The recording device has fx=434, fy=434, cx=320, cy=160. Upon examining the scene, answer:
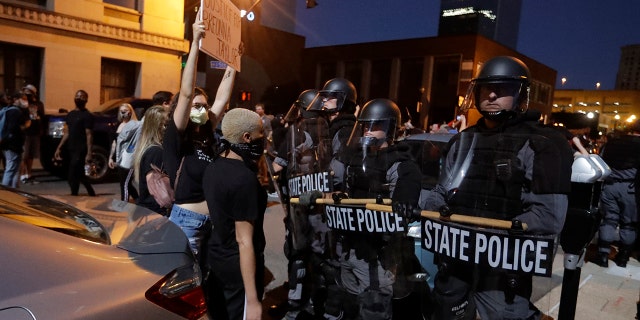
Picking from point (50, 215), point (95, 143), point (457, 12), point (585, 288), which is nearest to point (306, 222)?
point (50, 215)

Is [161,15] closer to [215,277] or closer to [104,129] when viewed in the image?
[104,129]

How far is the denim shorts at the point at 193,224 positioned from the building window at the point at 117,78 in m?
13.4

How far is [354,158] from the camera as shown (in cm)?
332

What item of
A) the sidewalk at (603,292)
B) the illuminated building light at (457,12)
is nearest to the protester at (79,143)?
the sidewalk at (603,292)

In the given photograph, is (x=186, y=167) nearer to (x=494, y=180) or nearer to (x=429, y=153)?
(x=494, y=180)

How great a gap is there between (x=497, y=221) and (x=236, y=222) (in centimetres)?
145

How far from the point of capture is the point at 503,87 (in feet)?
9.16

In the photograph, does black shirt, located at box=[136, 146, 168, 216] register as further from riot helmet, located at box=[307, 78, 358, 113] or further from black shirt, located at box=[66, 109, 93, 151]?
black shirt, located at box=[66, 109, 93, 151]

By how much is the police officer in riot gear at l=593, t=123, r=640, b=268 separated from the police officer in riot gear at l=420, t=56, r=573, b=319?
164 inches

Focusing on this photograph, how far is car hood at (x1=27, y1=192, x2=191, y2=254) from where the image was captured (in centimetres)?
210

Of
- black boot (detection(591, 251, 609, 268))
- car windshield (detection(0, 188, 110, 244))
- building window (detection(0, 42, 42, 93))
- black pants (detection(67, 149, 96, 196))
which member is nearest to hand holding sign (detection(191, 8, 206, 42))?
car windshield (detection(0, 188, 110, 244))

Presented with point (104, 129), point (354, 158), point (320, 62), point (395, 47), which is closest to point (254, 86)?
point (320, 62)

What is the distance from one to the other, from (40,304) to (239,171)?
47.9 inches

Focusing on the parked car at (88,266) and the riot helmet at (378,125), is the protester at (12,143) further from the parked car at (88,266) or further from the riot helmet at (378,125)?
the riot helmet at (378,125)
